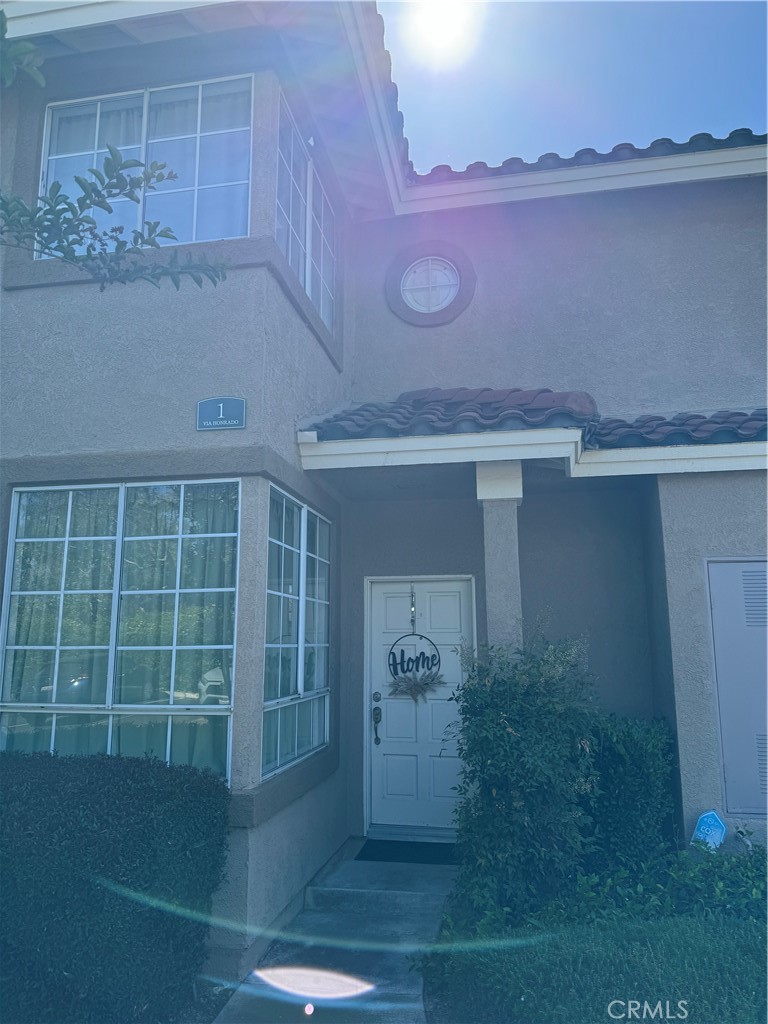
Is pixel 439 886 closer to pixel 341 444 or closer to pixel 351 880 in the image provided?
pixel 351 880

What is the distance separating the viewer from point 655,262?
24.8 feet

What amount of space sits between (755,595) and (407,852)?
360 centimetres

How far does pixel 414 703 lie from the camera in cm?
715

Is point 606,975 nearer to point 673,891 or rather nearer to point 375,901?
point 673,891

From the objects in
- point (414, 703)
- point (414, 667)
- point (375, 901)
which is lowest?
point (375, 901)

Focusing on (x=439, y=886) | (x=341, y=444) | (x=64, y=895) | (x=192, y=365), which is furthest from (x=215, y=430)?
(x=439, y=886)

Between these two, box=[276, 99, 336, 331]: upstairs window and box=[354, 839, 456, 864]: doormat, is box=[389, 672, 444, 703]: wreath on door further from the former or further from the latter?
→ box=[276, 99, 336, 331]: upstairs window

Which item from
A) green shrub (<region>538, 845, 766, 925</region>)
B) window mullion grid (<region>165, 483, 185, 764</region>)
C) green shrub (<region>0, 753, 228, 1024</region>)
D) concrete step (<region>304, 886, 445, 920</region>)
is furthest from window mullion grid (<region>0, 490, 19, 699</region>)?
green shrub (<region>538, 845, 766, 925</region>)

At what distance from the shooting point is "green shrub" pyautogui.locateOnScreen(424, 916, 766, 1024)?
368 cm

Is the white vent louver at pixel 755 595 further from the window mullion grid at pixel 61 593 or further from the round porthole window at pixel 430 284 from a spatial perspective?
the window mullion grid at pixel 61 593

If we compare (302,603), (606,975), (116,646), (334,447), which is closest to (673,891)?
(606,975)

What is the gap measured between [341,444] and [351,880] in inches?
133

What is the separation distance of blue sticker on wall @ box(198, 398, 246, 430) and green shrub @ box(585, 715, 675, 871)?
332 cm

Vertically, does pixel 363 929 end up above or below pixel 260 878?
below
